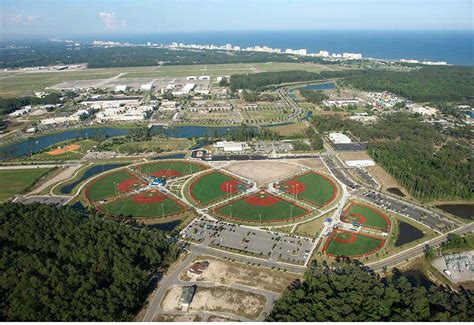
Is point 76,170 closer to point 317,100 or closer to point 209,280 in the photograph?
point 209,280

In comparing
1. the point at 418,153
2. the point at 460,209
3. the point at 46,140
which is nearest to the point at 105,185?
the point at 46,140

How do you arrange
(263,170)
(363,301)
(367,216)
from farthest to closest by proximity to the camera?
(263,170)
(367,216)
(363,301)

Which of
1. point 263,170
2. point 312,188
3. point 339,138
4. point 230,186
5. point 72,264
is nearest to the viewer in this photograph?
point 72,264

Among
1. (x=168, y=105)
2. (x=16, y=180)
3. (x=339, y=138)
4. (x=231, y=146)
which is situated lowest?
(x=16, y=180)

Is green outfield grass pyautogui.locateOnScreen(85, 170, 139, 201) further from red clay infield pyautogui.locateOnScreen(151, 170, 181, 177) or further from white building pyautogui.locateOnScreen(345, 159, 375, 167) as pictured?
white building pyautogui.locateOnScreen(345, 159, 375, 167)

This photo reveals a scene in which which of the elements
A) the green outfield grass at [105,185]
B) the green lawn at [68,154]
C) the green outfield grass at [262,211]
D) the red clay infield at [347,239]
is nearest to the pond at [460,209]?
the red clay infield at [347,239]

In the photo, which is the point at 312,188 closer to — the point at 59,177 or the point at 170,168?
the point at 170,168

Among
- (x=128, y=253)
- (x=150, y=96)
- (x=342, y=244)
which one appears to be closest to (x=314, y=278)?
(x=342, y=244)
